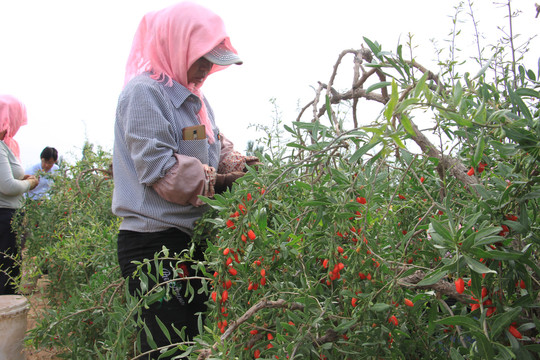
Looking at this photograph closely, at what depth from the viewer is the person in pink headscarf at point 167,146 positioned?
1.69m

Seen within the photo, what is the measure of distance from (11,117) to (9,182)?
2.16 ft

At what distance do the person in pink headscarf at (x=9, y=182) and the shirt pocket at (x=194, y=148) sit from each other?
252 centimetres

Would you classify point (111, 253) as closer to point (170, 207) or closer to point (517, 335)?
point (170, 207)

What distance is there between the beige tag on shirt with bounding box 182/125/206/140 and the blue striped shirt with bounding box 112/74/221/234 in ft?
0.06

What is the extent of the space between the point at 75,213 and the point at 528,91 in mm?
2898

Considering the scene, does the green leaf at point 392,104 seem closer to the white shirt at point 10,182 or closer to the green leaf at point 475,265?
the green leaf at point 475,265

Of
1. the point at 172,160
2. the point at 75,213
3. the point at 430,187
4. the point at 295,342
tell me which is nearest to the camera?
the point at 295,342

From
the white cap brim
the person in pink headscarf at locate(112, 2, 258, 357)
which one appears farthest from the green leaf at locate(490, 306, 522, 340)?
the white cap brim

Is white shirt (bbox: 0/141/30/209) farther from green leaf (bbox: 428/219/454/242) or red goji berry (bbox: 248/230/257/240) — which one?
green leaf (bbox: 428/219/454/242)

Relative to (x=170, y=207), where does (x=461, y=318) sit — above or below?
below

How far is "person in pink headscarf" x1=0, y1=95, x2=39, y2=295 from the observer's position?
3.66 m

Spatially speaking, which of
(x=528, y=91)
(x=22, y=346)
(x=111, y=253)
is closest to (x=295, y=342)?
(x=528, y=91)

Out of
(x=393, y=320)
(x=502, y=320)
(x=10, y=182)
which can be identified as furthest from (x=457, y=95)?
(x=10, y=182)

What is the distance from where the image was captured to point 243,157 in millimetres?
2070
